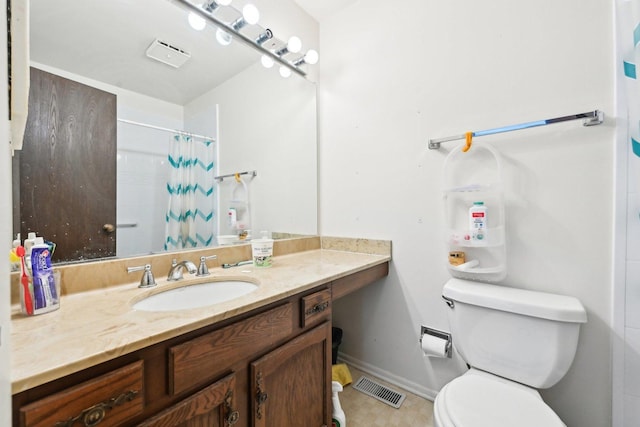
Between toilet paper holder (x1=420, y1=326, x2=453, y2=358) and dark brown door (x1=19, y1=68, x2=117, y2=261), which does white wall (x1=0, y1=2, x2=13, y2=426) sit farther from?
toilet paper holder (x1=420, y1=326, x2=453, y2=358)

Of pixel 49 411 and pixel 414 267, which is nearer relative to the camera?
pixel 49 411

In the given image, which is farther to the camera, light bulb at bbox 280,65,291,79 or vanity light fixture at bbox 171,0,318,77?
light bulb at bbox 280,65,291,79

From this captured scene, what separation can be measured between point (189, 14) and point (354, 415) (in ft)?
6.84

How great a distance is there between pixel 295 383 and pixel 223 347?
394mm

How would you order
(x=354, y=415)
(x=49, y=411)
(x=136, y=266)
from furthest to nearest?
(x=354, y=415), (x=136, y=266), (x=49, y=411)

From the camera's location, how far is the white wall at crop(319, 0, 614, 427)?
3.46 feet

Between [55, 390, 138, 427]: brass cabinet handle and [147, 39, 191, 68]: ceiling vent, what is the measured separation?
1248mm

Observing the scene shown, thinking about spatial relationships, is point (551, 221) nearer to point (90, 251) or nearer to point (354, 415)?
point (354, 415)

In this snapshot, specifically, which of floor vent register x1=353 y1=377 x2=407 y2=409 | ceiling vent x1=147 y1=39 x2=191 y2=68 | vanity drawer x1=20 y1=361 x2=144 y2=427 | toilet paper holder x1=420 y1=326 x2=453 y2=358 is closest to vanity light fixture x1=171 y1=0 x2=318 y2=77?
ceiling vent x1=147 y1=39 x2=191 y2=68

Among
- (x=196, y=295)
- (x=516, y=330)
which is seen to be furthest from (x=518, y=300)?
(x=196, y=295)

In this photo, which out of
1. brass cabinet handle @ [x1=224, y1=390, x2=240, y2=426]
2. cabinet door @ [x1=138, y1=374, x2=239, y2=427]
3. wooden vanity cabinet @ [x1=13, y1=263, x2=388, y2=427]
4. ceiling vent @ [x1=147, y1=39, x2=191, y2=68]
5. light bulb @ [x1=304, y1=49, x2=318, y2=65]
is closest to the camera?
wooden vanity cabinet @ [x1=13, y1=263, x2=388, y2=427]

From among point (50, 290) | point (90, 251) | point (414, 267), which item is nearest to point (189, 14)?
point (90, 251)

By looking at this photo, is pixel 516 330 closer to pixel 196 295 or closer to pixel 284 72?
pixel 196 295

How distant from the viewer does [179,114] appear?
123 centimetres
